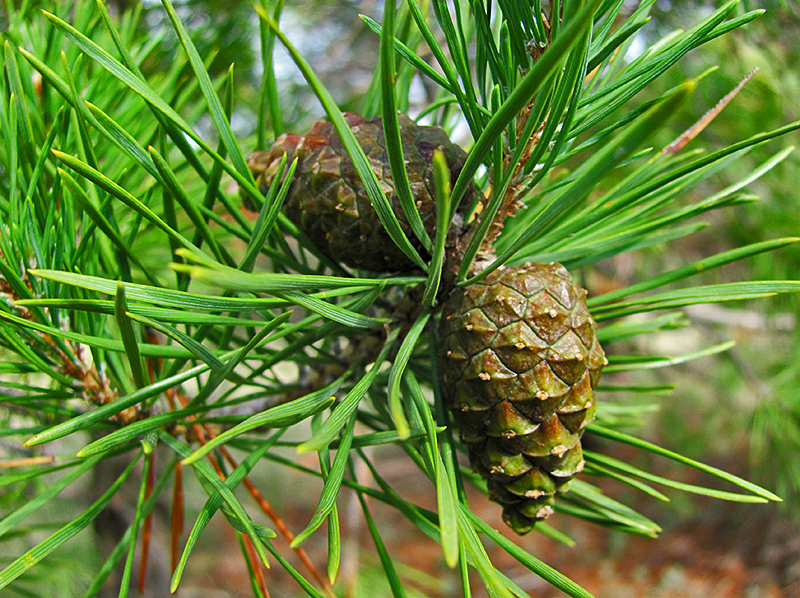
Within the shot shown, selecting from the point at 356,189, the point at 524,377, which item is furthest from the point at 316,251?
the point at 524,377

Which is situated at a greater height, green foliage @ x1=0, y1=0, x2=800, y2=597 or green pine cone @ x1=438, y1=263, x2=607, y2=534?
green foliage @ x1=0, y1=0, x2=800, y2=597

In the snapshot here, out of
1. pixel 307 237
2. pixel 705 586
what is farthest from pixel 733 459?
pixel 307 237

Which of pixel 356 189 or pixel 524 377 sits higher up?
pixel 356 189

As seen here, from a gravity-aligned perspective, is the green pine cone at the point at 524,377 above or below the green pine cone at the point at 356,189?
below

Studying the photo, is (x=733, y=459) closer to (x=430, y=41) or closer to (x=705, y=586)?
(x=705, y=586)

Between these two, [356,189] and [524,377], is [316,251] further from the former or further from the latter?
[524,377]
